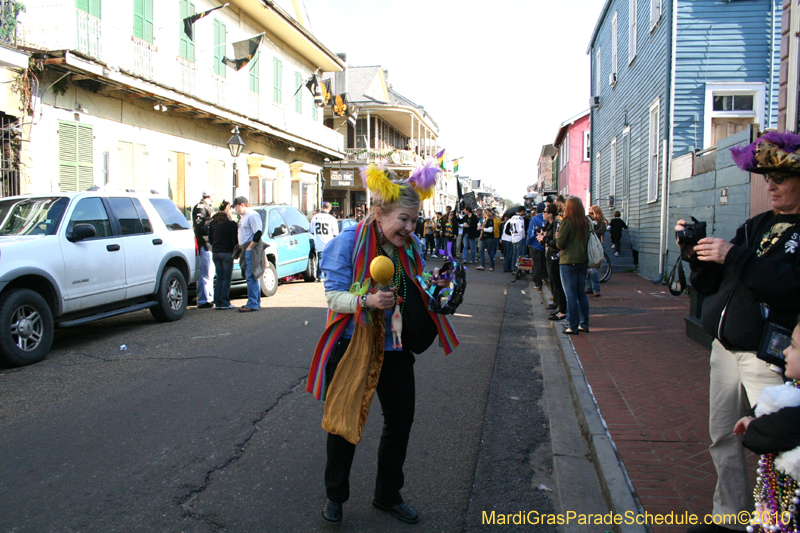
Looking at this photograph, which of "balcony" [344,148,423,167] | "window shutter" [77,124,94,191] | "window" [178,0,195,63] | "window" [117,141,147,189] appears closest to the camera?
"window shutter" [77,124,94,191]

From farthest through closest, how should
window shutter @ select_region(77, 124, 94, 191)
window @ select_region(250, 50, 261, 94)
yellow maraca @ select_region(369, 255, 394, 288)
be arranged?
window @ select_region(250, 50, 261, 94)
window shutter @ select_region(77, 124, 94, 191)
yellow maraca @ select_region(369, 255, 394, 288)

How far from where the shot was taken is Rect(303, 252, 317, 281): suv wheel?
47.3ft

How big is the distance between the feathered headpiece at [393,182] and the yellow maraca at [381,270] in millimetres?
328

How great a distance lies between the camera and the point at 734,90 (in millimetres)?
12758

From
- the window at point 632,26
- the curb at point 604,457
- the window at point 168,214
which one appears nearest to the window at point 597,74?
the window at point 632,26

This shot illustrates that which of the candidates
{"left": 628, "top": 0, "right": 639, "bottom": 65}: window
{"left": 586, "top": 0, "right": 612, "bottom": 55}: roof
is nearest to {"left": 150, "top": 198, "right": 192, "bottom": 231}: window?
{"left": 628, "top": 0, "right": 639, "bottom": 65}: window

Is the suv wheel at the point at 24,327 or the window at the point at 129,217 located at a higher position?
the window at the point at 129,217

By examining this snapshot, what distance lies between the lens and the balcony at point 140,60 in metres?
13.4

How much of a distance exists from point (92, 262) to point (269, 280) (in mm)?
4572

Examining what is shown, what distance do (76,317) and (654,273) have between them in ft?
39.8

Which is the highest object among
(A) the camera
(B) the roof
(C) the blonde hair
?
(B) the roof

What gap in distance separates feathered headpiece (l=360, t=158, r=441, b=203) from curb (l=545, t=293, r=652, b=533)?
197 cm

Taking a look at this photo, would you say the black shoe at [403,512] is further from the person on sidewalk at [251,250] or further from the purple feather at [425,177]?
the person on sidewalk at [251,250]

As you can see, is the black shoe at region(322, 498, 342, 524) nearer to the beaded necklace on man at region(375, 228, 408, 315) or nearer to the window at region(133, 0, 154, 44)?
the beaded necklace on man at region(375, 228, 408, 315)
